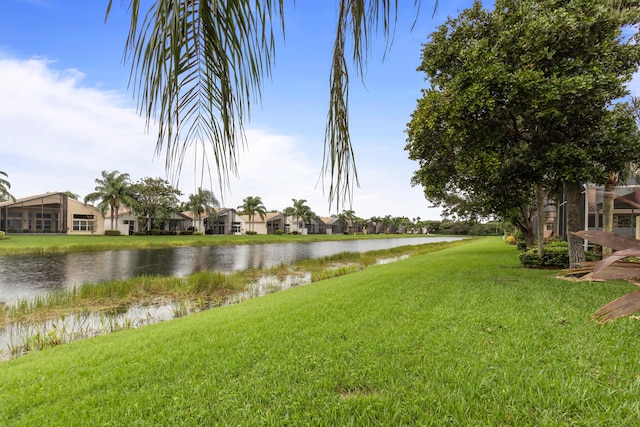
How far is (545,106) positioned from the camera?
23.6 feet

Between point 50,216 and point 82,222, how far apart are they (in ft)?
12.9

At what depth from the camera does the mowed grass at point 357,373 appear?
95.4 inches

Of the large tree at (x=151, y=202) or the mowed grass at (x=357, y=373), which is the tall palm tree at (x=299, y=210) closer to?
the large tree at (x=151, y=202)

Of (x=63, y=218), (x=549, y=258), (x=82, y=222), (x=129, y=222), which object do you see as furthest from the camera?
(x=129, y=222)

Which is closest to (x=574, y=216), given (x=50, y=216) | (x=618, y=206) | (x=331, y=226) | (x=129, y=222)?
(x=618, y=206)

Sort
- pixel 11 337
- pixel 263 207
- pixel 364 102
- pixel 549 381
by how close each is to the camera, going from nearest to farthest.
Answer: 1. pixel 364 102
2. pixel 549 381
3. pixel 11 337
4. pixel 263 207

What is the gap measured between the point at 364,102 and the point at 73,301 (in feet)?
41.3

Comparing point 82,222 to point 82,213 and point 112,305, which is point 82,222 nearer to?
point 82,213

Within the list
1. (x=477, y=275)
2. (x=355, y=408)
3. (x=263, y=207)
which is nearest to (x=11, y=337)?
(x=355, y=408)

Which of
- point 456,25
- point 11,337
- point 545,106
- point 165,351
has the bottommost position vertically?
point 11,337

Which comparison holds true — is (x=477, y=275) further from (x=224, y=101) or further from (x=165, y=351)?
(x=224, y=101)

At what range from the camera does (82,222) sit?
45.2 meters

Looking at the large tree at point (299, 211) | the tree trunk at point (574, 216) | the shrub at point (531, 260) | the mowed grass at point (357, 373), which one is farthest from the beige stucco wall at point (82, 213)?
the tree trunk at point (574, 216)

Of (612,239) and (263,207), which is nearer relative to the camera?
(612,239)
